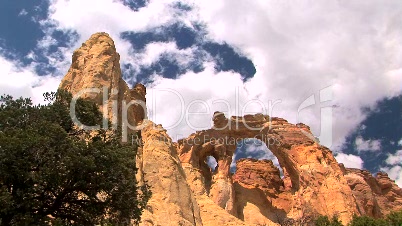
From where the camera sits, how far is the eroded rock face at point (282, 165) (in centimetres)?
4378

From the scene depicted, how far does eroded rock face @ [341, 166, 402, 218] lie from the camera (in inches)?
2270

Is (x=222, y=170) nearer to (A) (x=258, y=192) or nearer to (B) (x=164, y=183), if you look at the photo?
(A) (x=258, y=192)

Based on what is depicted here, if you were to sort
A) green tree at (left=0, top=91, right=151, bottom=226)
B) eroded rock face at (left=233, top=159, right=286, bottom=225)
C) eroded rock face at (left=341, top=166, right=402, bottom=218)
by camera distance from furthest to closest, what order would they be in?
eroded rock face at (left=341, top=166, right=402, bottom=218) → eroded rock face at (left=233, top=159, right=286, bottom=225) → green tree at (left=0, top=91, right=151, bottom=226)

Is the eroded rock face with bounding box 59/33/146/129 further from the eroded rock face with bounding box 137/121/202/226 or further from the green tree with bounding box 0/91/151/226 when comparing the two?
the green tree with bounding box 0/91/151/226

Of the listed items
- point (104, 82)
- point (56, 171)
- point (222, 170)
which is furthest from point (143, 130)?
point (56, 171)

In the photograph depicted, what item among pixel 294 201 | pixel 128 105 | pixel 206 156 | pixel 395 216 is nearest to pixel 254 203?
pixel 294 201

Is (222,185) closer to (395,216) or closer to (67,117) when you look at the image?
(395,216)

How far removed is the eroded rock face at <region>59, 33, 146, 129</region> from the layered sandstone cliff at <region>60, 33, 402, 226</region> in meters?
0.07

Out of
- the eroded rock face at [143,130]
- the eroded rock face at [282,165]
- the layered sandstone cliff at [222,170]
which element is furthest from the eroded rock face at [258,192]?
the eroded rock face at [143,130]

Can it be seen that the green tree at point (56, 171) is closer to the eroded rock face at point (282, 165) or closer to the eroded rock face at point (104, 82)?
the eroded rock face at point (104, 82)

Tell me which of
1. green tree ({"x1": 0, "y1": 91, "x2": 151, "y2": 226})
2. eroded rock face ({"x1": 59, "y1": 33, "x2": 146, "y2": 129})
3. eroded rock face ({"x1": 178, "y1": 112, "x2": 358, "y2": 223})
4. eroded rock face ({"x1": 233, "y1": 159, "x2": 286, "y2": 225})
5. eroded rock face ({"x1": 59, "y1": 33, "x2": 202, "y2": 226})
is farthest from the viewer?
eroded rock face ({"x1": 233, "y1": 159, "x2": 286, "y2": 225})

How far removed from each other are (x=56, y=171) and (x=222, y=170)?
35196 millimetres

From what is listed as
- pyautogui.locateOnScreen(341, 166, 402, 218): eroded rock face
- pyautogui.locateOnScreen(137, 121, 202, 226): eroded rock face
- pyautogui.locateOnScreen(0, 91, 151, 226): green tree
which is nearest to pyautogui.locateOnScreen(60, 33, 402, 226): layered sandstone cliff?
pyautogui.locateOnScreen(137, 121, 202, 226): eroded rock face

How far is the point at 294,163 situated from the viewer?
49.1 metres
